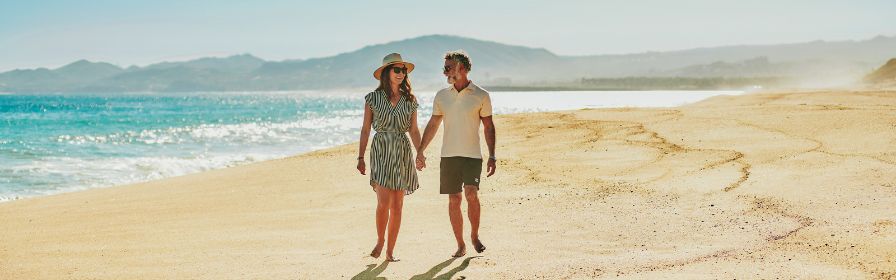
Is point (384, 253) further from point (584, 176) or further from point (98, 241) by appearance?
point (584, 176)

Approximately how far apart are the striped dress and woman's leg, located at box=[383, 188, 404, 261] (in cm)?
11

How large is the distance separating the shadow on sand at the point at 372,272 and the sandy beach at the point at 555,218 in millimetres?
30

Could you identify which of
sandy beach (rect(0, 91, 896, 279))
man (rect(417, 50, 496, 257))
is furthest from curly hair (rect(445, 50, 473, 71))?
sandy beach (rect(0, 91, 896, 279))

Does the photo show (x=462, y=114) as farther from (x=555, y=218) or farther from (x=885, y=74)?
(x=885, y=74)

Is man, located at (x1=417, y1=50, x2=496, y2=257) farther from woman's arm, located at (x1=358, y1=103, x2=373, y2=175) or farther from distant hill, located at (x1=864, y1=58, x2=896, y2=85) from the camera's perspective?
distant hill, located at (x1=864, y1=58, x2=896, y2=85)

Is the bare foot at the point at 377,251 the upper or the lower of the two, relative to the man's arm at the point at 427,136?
lower

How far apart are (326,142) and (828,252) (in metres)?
22.8

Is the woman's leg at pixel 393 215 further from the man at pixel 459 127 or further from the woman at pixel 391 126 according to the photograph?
the man at pixel 459 127

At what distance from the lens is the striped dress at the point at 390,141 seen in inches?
235

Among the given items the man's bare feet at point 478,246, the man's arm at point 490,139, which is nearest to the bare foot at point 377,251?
the man's bare feet at point 478,246

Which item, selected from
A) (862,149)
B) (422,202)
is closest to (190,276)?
(422,202)

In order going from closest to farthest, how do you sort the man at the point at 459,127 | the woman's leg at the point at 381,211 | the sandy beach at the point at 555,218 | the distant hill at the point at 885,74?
the sandy beach at the point at 555,218, the man at the point at 459,127, the woman's leg at the point at 381,211, the distant hill at the point at 885,74

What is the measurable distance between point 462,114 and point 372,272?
1.43 m

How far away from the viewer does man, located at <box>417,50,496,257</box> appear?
19.7 feet
